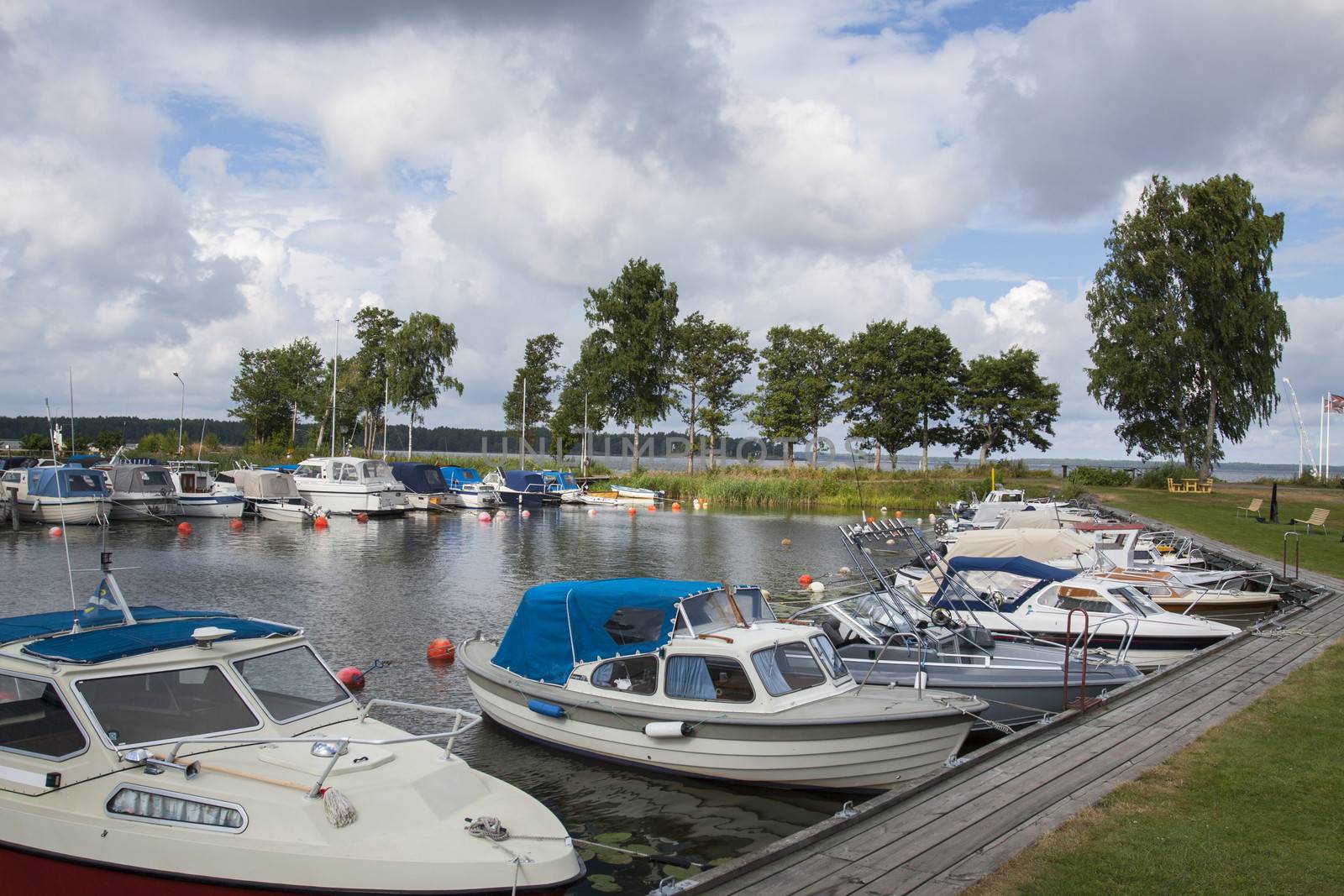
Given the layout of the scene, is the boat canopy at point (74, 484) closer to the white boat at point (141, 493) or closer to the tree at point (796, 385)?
the white boat at point (141, 493)

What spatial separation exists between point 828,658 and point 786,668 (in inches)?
34.7

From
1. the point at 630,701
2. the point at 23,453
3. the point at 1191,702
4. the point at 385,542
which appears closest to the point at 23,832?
the point at 630,701

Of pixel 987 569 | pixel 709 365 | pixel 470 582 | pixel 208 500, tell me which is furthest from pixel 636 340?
pixel 987 569

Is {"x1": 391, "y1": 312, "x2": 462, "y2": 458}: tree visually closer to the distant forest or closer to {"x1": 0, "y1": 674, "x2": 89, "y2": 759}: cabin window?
the distant forest

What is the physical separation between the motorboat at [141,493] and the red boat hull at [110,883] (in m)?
46.0

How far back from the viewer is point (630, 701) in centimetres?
1262

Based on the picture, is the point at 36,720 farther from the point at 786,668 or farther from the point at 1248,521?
the point at 1248,521

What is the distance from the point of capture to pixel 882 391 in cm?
8188

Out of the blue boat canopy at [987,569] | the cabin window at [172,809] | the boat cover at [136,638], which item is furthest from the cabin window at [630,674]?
the blue boat canopy at [987,569]

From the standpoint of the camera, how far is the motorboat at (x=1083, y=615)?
18328 millimetres

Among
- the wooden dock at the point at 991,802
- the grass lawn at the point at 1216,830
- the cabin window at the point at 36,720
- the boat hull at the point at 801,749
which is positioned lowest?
the boat hull at the point at 801,749

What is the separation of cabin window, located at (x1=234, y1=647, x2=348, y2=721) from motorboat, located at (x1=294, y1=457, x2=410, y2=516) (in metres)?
46.5

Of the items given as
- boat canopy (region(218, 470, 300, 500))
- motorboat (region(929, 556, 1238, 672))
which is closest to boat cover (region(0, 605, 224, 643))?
motorboat (region(929, 556, 1238, 672))

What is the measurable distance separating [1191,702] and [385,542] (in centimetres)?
3566
